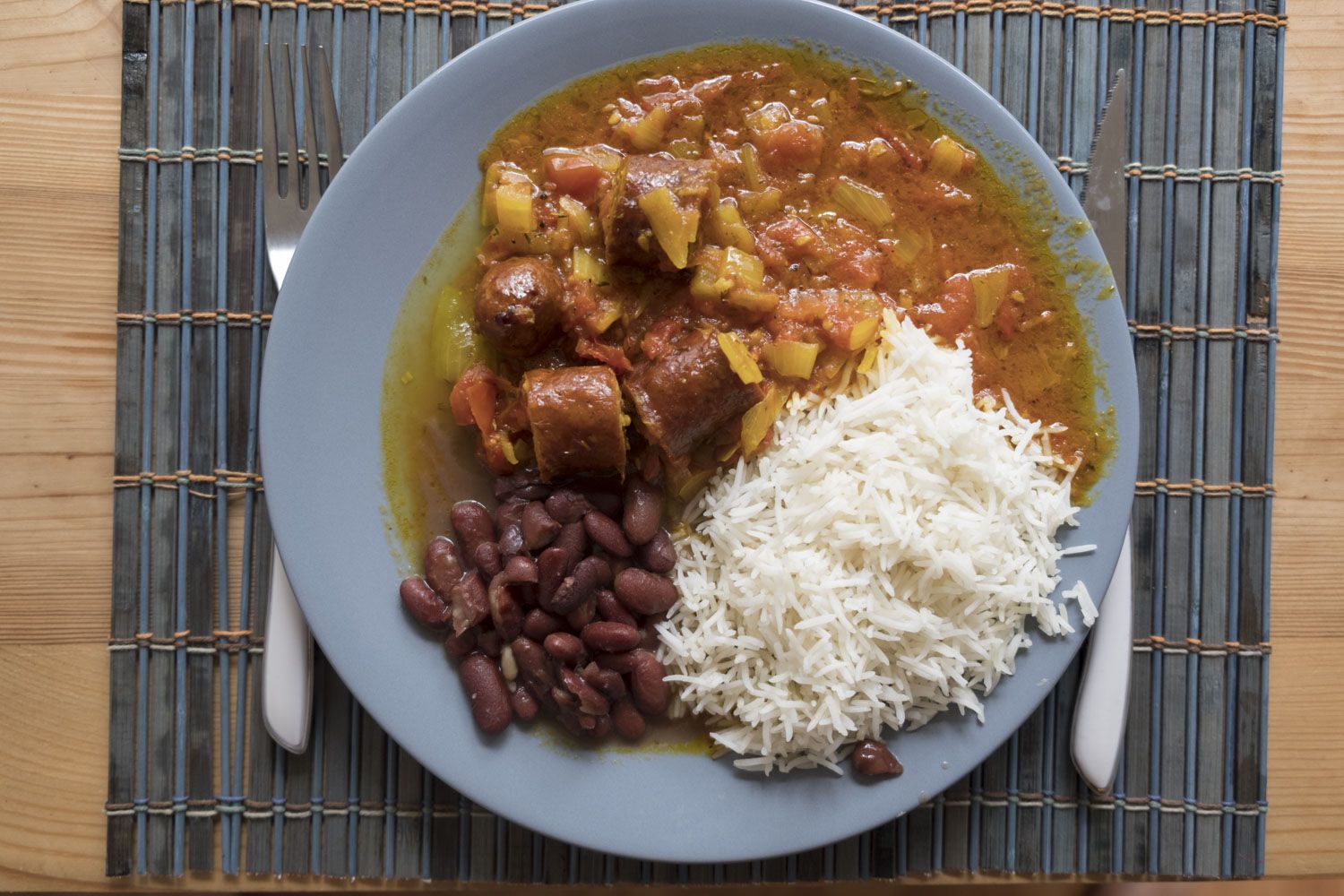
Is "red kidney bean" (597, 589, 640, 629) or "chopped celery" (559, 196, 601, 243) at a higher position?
"chopped celery" (559, 196, 601, 243)

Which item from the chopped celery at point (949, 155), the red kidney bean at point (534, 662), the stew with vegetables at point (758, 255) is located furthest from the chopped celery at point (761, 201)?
the red kidney bean at point (534, 662)

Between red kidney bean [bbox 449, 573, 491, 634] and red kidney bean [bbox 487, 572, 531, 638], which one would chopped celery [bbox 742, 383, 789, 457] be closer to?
red kidney bean [bbox 487, 572, 531, 638]

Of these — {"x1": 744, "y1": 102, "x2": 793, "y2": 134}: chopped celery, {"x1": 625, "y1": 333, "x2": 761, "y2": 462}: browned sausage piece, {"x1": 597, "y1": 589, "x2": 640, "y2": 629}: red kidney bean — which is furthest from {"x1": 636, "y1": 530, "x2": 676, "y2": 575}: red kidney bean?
{"x1": 744, "y1": 102, "x2": 793, "y2": 134}: chopped celery

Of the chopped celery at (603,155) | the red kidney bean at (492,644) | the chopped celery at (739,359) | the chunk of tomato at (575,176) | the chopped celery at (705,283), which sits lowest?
the red kidney bean at (492,644)

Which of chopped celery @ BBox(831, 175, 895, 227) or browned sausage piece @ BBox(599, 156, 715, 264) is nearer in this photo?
browned sausage piece @ BBox(599, 156, 715, 264)

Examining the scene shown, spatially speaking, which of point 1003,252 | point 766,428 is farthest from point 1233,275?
point 766,428

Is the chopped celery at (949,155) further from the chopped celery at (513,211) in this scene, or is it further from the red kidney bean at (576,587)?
the red kidney bean at (576,587)

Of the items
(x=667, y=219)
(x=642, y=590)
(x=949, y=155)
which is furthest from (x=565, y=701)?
(x=949, y=155)
